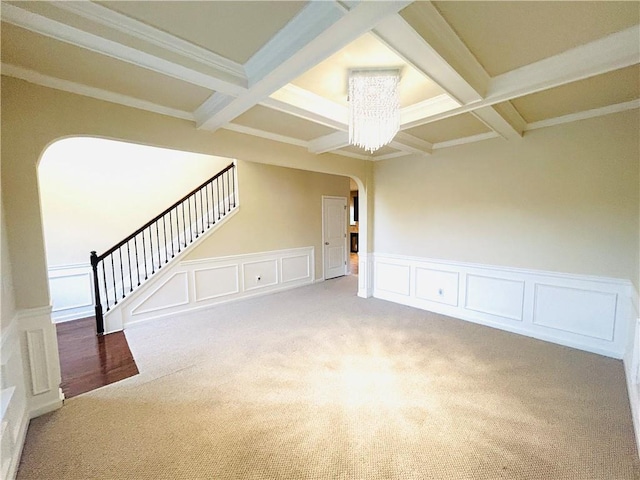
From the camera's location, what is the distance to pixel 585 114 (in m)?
2.75

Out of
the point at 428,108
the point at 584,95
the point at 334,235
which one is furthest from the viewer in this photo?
the point at 334,235

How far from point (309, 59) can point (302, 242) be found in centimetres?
443

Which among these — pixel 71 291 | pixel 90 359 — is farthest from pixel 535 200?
pixel 71 291

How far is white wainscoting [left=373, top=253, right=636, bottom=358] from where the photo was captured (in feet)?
9.05

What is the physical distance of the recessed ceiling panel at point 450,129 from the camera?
2990 mm

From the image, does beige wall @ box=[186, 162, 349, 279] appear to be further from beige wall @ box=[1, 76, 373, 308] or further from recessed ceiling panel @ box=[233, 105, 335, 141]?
beige wall @ box=[1, 76, 373, 308]

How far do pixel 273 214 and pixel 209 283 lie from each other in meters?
1.77

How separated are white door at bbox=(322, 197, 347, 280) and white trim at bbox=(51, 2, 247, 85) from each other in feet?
14.8

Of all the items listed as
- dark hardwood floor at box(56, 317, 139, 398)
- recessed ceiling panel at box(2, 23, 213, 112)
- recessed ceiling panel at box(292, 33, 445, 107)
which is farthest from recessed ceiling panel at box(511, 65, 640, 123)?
dark hardwood floor at box(56, 317, 139, 398)

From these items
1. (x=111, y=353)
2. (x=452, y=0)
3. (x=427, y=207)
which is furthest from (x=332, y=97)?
(x=111, y=353)

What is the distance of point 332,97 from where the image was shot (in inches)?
97.3

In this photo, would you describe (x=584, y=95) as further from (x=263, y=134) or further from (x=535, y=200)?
(x=263, y=134)

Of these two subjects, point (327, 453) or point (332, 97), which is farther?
point (332, 97)

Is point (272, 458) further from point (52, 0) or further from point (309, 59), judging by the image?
point (52, 0)
